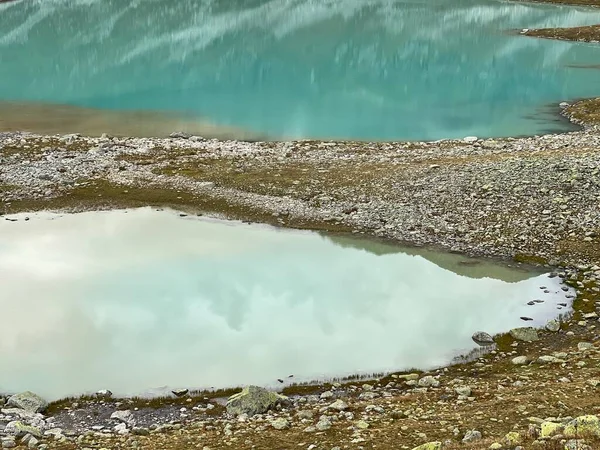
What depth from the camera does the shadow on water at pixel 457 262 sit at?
27906 mm

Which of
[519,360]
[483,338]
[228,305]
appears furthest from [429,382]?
[228,305]

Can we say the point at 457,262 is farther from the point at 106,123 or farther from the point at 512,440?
the point at 106,123

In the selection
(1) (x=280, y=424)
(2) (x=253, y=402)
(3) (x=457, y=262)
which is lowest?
(3) (x=457, y=262)

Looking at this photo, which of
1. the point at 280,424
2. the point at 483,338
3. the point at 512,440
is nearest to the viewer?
the point at 512,440

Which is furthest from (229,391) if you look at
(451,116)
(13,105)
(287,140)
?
(13,105)

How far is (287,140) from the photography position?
180ft

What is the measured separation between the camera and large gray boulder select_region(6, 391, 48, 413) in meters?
18.6

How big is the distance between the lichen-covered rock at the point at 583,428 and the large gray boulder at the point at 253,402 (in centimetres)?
884

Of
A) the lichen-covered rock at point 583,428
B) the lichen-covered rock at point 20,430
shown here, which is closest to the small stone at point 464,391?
the lichen-covered rock at point 583,428

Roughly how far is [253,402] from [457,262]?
14.8 m

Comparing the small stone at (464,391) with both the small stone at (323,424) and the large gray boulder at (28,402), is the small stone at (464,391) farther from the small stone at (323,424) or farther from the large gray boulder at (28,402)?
the large gray boulder at (28,402)

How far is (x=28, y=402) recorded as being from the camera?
18.8 metres

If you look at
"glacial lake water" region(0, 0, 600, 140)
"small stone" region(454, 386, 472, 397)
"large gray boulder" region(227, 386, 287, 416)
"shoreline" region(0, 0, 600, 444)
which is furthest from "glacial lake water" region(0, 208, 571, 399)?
"glacial lake water" region(0, 0, 600, 140)

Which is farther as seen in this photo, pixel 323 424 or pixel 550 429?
pixel 323 424
